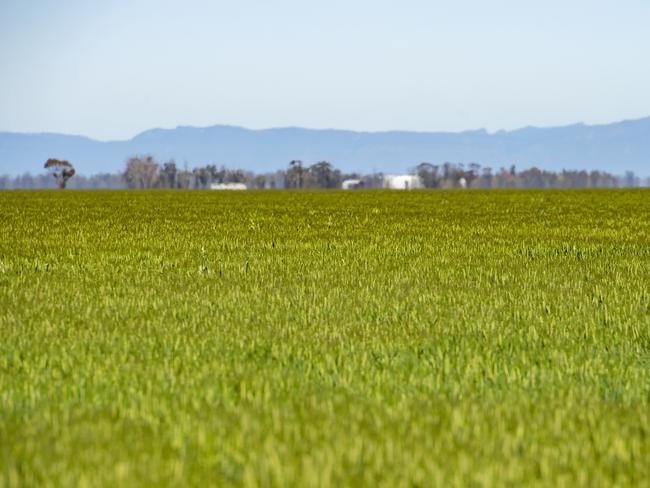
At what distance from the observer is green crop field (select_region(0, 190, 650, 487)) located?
5.03 meters

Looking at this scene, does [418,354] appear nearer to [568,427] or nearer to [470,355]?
[470,355]

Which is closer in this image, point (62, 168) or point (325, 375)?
point (325, 375)

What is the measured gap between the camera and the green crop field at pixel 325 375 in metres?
5.03

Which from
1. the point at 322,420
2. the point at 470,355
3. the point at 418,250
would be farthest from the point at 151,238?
the point at 322,420

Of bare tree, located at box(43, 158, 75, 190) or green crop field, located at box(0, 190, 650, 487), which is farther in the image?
bare tree, located at box(43, 158, 75, 190)

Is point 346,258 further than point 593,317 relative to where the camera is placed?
Yes

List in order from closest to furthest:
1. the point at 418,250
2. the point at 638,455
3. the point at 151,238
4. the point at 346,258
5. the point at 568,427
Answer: the point at 638,455
the point at 568,427
the point at 346,258
the point at 418,250
the point at 151,238

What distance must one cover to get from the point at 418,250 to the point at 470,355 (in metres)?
12.1

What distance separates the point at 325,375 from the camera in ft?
23.4

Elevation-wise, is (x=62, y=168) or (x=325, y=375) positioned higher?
(x=62, y=168)

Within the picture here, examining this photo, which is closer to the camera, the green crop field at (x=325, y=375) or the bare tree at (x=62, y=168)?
the green crop field at (x=325, y=375)

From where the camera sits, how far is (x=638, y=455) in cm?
520

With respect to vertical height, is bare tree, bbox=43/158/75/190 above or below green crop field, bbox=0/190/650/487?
above

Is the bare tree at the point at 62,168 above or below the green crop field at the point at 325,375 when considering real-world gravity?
above
